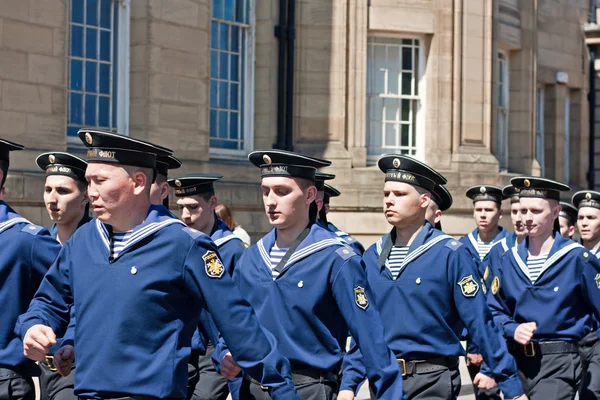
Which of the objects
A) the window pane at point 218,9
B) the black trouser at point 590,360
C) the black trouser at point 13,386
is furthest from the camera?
the window pane at point 218,9

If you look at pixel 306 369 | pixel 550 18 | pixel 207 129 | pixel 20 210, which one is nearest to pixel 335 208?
pixel 207 129

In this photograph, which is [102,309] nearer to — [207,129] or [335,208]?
[207,129]

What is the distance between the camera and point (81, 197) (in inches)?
292

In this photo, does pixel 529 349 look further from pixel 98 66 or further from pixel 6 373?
pixel 98 66

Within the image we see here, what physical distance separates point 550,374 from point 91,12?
8053mm

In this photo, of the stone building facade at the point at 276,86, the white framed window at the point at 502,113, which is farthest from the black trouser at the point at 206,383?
the white framed window at the point at 502,113

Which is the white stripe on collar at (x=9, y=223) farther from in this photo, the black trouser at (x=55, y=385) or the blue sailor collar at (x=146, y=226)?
the blue sailor collar at (x=146, y=226)

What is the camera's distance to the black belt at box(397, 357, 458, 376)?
23.2 feet

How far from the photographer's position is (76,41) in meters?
14.4

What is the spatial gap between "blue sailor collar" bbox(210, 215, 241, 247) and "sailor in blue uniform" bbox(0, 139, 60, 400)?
2010 millimetres

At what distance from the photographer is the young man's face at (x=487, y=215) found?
42.9ft

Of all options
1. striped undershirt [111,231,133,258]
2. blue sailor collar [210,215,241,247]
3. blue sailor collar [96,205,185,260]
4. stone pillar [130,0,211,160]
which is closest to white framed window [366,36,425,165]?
stone pillar [130,0,211,160]

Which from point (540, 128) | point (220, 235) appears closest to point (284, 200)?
point (220, 235)

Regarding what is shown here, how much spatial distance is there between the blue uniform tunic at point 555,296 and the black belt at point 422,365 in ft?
→ 5.07
